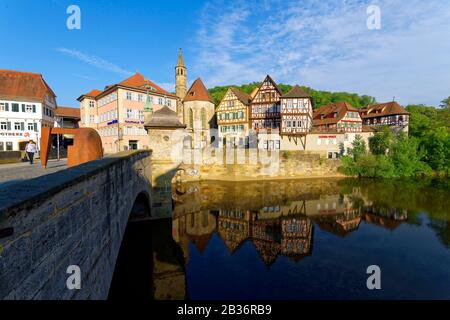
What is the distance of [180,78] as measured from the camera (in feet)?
143

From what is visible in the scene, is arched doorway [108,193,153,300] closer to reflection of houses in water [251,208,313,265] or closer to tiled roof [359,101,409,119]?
reflection of houses in water [251,208,313,265]

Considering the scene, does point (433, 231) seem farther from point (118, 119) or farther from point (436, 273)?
point (118, 119)

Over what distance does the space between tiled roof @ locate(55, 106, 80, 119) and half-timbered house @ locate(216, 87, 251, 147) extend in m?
28.2

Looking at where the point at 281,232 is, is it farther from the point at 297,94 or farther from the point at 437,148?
the point at 437,148

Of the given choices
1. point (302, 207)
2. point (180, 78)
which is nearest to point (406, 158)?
point (302, 207)

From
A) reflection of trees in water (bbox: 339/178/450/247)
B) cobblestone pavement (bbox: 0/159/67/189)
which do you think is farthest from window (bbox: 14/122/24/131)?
reflection of trees in water (bbox: 339/178/450/247)

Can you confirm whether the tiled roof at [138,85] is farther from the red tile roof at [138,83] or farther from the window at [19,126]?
the window at [19,126]

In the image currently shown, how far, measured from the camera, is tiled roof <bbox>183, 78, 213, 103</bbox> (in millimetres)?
39900

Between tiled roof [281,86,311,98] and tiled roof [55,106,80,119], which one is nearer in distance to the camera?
tiled roof [281,86,311,98]

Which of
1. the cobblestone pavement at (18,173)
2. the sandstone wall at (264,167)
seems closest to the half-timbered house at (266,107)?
the sandstone wall at (264,167)

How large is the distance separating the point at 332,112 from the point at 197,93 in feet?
78.2

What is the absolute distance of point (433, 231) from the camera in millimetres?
14938

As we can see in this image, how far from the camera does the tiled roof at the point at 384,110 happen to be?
42219mm
